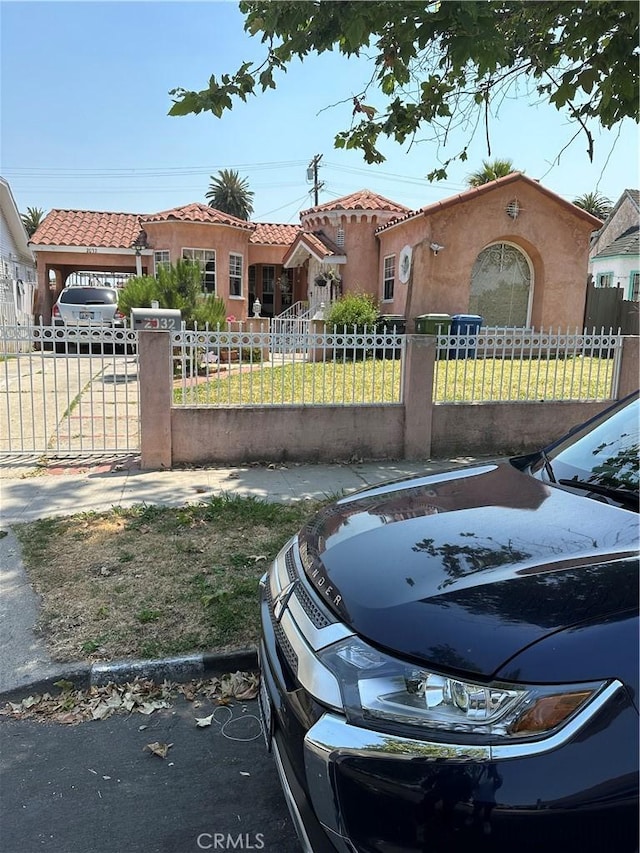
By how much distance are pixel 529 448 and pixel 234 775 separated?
646 centimetres

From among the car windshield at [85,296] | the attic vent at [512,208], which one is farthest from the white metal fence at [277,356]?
the car windshield at [85,296]

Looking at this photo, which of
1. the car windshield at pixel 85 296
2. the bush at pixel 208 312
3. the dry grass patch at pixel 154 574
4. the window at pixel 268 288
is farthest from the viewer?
the window at pixel 268 288

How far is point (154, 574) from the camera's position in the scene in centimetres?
424

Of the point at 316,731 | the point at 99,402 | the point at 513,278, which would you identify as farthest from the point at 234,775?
the point at 513,278

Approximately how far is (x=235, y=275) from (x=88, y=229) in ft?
20.6

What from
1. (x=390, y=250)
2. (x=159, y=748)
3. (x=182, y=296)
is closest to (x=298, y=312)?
(x=390, y=250)

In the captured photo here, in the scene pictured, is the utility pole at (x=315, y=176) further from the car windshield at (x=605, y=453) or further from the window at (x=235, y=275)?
the car windshield at (x=605, y=453)

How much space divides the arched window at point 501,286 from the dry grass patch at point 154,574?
489 inches

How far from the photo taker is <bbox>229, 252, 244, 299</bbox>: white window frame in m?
21.2

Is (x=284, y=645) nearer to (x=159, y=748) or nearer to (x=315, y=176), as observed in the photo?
(x=159, y=748)

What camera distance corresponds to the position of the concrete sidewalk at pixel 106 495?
3.26 metres

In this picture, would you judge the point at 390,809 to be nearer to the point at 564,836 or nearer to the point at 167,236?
the point at 564,836

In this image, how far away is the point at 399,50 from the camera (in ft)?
16.1

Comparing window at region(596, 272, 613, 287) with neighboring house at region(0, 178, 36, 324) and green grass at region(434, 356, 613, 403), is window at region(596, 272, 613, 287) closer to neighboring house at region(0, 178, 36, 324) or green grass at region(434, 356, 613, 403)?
green grass at region(434, 356, 613, 403)
